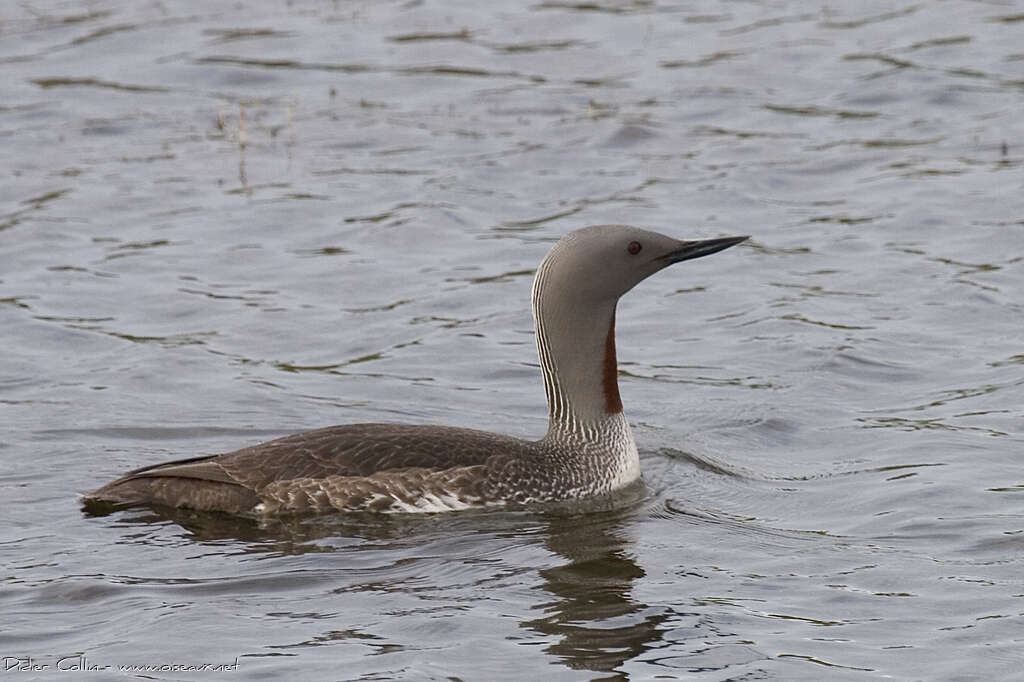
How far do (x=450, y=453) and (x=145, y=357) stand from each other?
3.52 m

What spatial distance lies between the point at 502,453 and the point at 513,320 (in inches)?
146

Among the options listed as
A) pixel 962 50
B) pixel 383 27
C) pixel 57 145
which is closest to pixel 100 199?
pixel 57 145

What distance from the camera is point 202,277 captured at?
1410cm

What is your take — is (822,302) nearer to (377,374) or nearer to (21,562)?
(377,374)

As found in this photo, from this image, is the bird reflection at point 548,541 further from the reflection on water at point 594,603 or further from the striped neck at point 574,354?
the striped neck at point 574,354

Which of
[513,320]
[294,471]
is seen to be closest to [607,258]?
[294,471]

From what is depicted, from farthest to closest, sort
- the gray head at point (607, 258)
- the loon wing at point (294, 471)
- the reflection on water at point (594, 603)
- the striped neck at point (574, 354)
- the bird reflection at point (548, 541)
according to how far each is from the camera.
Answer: the striped neck at point (574, 354) → the gray head at point (607, 258) → the loon wing at point (294, 471) → the bird reflection at point (548, 541) → the reflection on water at point (594, 603)

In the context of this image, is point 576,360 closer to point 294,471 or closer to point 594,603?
point 294,471

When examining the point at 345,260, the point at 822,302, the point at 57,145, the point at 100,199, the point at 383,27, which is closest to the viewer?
the point at 822,302

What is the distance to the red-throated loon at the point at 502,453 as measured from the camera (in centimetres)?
948

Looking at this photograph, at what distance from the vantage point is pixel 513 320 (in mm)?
13414

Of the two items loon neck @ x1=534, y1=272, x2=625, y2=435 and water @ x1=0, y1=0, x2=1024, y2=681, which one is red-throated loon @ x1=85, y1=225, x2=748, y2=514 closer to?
loon neck @ x1=534, y1=272, x2=625, y2=435

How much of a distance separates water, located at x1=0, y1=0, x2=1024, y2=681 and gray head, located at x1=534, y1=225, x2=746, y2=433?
24.4 inches

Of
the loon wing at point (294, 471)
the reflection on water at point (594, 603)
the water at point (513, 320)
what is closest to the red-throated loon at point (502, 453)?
the loon wing at point (294, 471)
